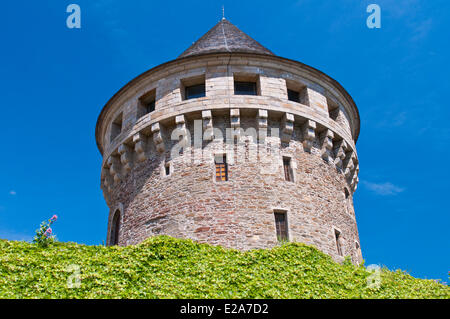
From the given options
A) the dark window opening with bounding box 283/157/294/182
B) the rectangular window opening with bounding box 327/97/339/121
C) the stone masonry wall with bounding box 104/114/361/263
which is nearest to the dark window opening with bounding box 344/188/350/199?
the stone masonry wall with bounding box 104/114/361/263

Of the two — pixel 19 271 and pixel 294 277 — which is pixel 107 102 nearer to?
pixel 19 271

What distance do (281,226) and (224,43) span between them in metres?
9.16

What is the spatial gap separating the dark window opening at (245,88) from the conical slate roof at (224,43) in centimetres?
137

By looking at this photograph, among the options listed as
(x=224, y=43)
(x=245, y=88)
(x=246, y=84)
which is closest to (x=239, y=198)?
(x=245, y=88)

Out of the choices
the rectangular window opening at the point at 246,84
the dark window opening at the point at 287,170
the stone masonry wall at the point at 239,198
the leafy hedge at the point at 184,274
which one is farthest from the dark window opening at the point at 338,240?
the rectangular window opening at the point at 246,84

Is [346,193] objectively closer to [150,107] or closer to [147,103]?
[150,107]

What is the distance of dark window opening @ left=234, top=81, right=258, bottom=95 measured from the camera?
714 inches

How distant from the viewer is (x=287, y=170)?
55.0ft

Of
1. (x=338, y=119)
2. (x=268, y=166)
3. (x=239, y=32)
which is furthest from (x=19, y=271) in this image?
(x=239, y=32)

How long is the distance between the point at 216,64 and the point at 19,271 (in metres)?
10.9

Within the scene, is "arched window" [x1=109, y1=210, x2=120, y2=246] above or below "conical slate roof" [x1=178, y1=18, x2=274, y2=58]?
below

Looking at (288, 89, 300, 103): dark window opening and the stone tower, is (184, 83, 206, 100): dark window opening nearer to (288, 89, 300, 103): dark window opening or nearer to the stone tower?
the stone tower

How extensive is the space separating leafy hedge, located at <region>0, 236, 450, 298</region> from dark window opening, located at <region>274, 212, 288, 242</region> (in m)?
1.52
